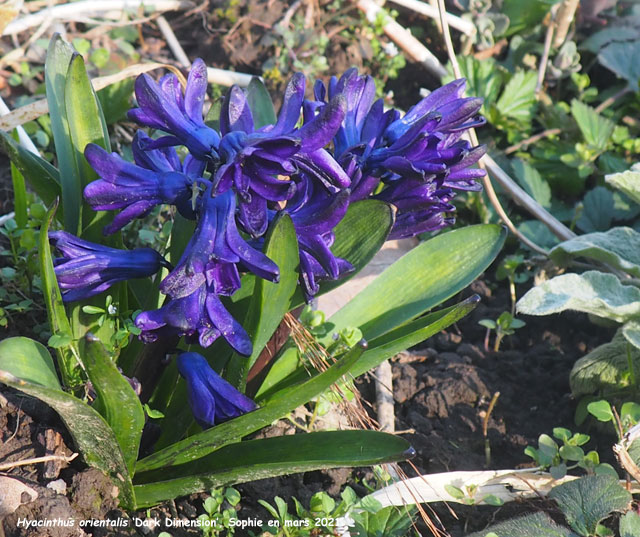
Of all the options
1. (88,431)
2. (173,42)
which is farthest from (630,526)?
(173,42)

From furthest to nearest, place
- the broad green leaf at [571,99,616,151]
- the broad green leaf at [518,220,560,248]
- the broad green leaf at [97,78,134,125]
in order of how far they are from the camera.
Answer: the broad green leaf at [571,99,616,151] < the broad green leaf at [518,220,560,248] < the broad green leaf at [97,78,134,125]

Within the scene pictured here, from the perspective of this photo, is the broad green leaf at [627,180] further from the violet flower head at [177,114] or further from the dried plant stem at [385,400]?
the violet flower head at [177,114]

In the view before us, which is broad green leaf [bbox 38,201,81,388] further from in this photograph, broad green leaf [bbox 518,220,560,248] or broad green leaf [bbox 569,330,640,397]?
broad green leaf [bbox 518,220,560,248]

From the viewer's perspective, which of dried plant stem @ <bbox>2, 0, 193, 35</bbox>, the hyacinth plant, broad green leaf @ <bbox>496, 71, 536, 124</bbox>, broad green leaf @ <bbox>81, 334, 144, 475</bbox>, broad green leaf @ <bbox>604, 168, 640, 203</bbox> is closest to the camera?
broad green leaf @ <bbox>81, 334, 144, 475</bbox>

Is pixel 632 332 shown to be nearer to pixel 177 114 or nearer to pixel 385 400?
pixel 385 400

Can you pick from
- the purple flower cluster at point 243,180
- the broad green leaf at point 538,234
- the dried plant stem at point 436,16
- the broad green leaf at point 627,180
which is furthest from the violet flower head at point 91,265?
the dried plant stem at point 436,16

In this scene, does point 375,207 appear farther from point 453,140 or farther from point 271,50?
point 271,50

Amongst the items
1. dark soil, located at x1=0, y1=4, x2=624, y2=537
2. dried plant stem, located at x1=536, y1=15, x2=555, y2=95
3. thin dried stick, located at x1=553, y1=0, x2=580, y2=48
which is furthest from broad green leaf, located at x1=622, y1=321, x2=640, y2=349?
thin dried stick, located at x1=553, y1=0, x2=580, y2=48
